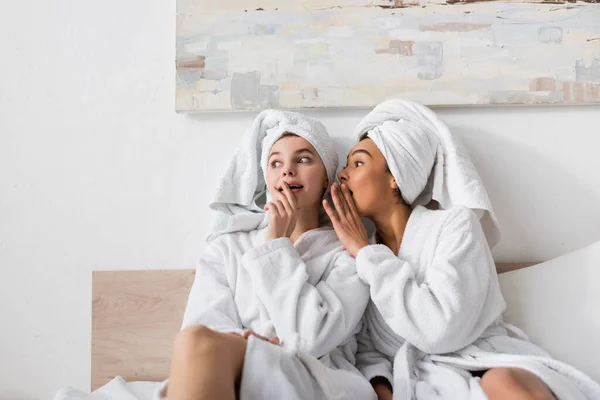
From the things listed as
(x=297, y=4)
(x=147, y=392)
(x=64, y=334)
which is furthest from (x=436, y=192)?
(x=64, y=334)

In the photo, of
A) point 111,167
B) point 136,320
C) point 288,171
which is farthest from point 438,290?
point 111,167

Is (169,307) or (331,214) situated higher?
(331,214)

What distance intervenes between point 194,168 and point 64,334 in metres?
0.60

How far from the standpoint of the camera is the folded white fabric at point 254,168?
1725 millimetres

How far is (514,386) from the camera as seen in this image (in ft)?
4.15

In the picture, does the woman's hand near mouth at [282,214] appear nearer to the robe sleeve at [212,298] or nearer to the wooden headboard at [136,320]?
the robe sleeve at [212,298]

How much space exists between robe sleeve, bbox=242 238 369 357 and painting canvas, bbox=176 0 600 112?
505 mm

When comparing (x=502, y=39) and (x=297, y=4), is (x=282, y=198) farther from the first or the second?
(x=502, y=39)

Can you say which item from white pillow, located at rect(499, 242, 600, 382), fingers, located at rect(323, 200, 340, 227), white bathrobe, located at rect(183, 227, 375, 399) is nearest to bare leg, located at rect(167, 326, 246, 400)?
white bathrobe, located at rect(183, 227, 375, 399)

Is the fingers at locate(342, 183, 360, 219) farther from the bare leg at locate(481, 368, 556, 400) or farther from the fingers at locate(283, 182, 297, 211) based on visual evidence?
the bare leg at locate(481, 368, 556, 400)

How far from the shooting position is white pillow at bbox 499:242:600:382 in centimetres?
154

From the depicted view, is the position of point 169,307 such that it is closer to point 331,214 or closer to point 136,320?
point 136,320

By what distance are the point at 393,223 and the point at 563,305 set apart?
0.45 metres

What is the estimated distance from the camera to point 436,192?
5.51 feet
